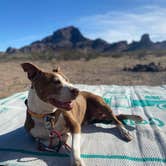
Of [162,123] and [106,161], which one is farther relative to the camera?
[162,123]

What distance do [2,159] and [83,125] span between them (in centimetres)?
131

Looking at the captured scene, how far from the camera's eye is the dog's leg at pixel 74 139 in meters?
3.10

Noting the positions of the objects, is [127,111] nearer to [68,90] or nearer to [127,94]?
[127,94]

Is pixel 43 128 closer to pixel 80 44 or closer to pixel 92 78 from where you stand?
pixel 92 78

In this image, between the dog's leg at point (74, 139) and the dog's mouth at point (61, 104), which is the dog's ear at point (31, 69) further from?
the dog's leg at point (74, 139)

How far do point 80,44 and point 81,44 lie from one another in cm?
39

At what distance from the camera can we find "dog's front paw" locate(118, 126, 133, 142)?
3.80 meters

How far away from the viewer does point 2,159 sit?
10.9 ft

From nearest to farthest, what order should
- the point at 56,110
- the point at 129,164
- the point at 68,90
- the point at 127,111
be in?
1. the point at 129,164
2. the point at 68,90
3. the point at 56,110
4. the point at 127,111

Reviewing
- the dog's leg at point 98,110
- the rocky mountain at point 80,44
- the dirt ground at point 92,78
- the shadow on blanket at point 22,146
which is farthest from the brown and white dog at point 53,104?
the rocky mountain at point 80,44

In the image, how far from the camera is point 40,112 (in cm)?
354

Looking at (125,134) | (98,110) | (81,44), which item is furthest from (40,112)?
(81,44)

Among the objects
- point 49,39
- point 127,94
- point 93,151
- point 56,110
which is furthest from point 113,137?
point 49,39

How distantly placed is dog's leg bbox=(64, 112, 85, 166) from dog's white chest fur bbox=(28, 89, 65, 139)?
80mm
